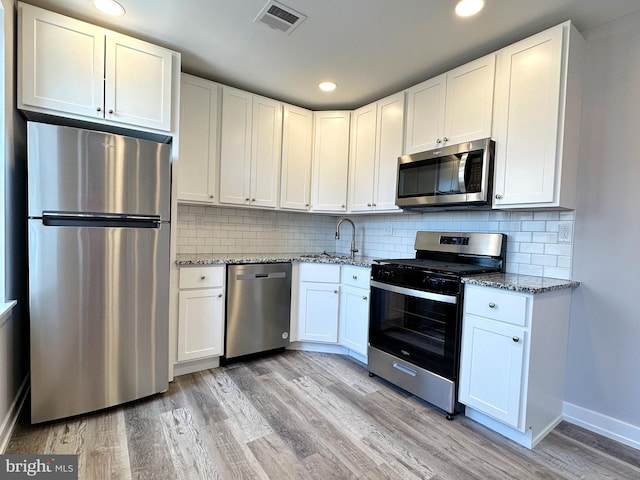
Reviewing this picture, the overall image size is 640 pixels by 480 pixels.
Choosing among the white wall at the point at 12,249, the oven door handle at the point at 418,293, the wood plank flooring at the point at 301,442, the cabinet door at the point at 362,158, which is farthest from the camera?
the cabinet door at the point at 362,158

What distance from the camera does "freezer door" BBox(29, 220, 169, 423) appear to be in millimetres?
1809

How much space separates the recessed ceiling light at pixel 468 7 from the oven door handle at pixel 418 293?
5.54ft

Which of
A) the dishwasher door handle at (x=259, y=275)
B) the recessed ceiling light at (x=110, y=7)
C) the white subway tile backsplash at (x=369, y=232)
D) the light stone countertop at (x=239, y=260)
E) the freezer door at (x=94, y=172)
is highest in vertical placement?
the recessed ceiling light at (x=110, y=7)

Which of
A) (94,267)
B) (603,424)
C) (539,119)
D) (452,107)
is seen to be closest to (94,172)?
(94,267)

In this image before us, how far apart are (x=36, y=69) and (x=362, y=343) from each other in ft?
9.58

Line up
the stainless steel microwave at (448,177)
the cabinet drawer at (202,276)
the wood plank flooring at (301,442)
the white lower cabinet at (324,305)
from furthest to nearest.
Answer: the white lower cabinet at (324,305), the cabinet drawer at (202,276), the stainless steel microwave at (448,177), the wood plank flooring at (301,442)

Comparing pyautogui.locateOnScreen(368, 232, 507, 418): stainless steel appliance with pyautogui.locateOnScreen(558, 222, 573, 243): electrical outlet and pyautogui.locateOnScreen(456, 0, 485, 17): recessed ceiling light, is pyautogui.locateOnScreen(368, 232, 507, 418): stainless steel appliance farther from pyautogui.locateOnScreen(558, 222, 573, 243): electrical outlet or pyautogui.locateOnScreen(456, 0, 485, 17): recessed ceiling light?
pyautogui.locateOnScreen(456, 0, 485, 17): recessed ceiling light

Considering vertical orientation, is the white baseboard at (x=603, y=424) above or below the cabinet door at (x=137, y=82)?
below

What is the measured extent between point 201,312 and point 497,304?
2099 millimetres

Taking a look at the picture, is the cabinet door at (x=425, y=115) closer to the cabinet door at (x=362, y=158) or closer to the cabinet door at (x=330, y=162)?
the cabinet door at (x=362, y=158)

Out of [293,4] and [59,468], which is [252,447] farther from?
[293,4]

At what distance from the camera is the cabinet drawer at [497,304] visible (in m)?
1.78

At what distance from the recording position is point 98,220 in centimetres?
192

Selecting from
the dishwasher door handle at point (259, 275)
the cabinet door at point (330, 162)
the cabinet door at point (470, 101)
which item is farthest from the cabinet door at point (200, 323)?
the cabinet door at point (470, 101)
